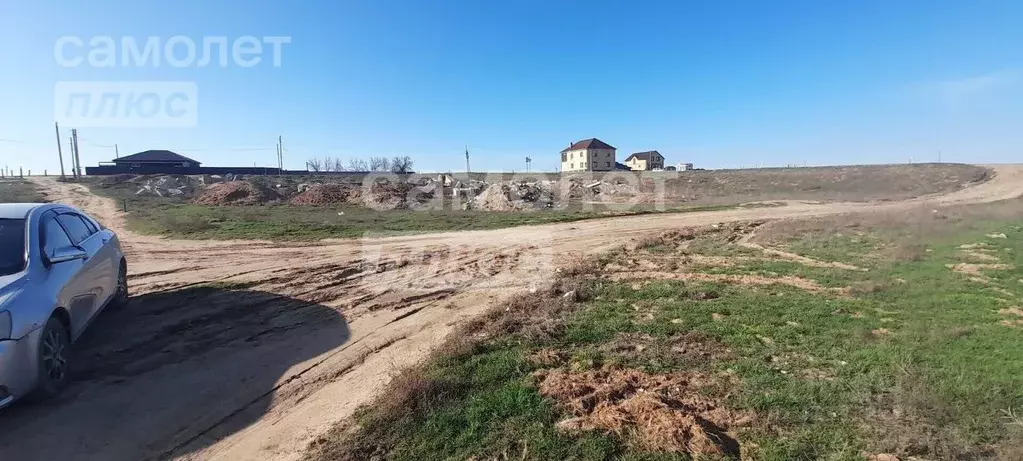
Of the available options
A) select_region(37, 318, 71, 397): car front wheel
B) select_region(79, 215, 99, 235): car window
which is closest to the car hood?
select_region(37, 318, 71, 397): car front wheel

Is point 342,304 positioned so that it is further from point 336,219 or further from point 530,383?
point 336,219

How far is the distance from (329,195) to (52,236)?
2591 centimetres

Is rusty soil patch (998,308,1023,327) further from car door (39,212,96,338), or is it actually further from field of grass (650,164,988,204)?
field of grass (650,164,988,204)

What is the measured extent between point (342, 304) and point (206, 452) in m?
3.86

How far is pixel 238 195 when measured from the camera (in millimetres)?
30516

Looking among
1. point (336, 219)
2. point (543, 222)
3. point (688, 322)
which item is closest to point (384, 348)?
point (688, 322)

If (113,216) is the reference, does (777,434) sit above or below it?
below

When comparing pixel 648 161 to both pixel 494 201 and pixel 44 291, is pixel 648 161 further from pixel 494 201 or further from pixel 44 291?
pixel 44 291

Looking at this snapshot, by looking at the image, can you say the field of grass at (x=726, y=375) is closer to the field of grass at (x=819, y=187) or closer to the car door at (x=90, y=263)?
the car door at (x=90, y=263)

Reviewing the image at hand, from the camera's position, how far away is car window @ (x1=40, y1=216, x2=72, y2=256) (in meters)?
4.93

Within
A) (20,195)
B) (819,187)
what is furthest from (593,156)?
(20,195)

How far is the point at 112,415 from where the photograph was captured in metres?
Answer: 4.06

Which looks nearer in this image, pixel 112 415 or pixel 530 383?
pixel 112 415

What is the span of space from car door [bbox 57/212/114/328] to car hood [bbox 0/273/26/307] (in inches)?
36.2
